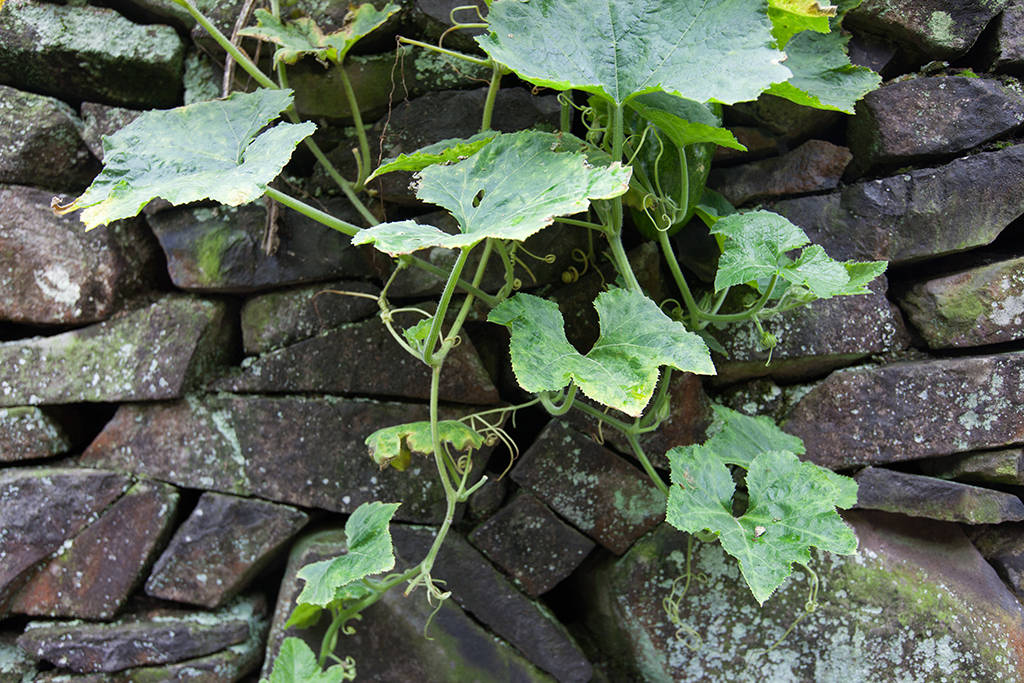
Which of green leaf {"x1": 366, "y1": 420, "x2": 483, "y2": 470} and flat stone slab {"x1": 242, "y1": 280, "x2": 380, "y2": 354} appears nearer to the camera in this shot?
green leaf {"x1": 366, "y1": 420, "x2": 483, "y2": 470}

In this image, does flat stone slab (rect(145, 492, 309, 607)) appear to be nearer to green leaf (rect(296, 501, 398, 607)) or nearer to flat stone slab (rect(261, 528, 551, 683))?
flat stone slab (rect(261, 528, 551, 683))

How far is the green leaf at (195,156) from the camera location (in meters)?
1.06

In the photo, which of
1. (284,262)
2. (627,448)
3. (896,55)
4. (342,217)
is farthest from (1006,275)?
(284,262)

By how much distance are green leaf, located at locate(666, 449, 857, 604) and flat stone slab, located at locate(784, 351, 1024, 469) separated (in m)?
0.28

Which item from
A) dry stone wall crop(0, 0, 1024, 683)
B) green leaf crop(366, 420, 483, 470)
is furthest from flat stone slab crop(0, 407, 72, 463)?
green leaf crop(366, 420, 483, 470)

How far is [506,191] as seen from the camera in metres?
1.01

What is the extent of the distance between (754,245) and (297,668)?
4.10ft

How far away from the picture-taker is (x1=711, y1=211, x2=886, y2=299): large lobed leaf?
1.18 m

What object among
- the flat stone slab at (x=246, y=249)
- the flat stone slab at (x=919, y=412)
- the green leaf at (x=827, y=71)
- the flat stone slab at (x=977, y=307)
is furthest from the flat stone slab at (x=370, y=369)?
the flat stone slab at (x=977, y=307)

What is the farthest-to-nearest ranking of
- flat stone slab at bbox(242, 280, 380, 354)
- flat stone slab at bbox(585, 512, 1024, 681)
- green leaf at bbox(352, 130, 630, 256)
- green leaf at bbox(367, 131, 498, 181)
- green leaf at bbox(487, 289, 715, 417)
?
1. flat stone slab at bbox(242, 280, 380, 354)
2. flat stone slab at bbox(585, 512, 1024, 681)
3. green leaf at bbox(367, 131, 498, 181)
4. green leaf at bbox(487, 289, 715, 417)
5. green leaf at bbox(352, 130, 630, 256)

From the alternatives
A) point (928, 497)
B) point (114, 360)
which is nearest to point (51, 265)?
point (114, 360)

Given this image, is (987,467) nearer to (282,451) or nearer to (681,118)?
(681,118)

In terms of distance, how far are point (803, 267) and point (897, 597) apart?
838 mm

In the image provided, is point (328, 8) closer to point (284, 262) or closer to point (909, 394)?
point (284, 262)
